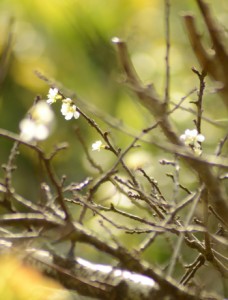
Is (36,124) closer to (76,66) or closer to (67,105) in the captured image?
(67,105)

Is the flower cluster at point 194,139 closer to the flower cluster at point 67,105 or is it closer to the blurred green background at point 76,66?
the flower cluster at point 67,105

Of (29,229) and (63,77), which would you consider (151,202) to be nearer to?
(29,229)

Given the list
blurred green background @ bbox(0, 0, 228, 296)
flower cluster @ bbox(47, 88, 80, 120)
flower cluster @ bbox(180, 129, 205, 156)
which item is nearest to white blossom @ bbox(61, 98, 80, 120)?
flower cluster @ bbox(47, 88, 80, 120)

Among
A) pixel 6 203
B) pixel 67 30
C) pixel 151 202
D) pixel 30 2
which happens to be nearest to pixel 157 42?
pixel 67 30

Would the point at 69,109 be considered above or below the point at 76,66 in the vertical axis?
below

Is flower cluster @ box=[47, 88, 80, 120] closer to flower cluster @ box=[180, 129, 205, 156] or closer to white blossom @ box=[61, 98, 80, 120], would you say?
white blossom @ box=[61, 98, 80, 120]

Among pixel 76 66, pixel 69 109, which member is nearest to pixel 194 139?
pixel 69 109

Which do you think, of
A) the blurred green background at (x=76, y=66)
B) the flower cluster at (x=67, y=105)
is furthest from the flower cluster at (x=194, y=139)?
the blurred green background at (x=76, y=66)

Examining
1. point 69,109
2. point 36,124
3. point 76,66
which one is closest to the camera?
point 36,124
